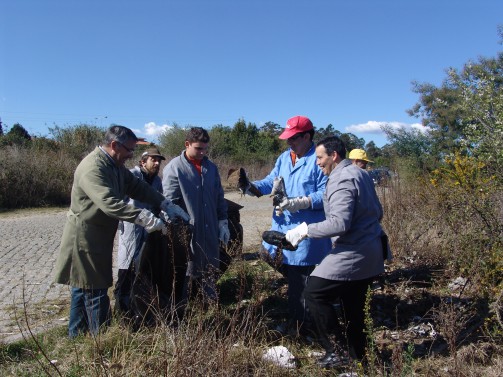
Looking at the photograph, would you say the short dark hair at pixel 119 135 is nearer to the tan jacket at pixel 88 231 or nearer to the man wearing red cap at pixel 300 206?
the tan jacket at pixel 88 231

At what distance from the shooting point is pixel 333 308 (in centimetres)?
330

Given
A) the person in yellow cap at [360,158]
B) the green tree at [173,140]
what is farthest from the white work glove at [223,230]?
the green tree at [173,140]

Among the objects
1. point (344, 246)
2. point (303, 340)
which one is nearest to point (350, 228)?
point (344, 246)

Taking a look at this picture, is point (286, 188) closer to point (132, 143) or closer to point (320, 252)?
point (320, 252)

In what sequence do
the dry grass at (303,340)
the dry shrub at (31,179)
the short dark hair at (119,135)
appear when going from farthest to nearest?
the dry shrub at (31,179), the short dark hair at (119,135), the dry grass at (303,340)

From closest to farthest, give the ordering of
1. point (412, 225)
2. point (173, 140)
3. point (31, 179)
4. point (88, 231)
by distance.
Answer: point (88, 231), point (412, 225), point (31, 179), point (173, 140)

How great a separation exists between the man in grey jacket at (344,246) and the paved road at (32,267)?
191 centimetres

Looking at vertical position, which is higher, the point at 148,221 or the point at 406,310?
the point at 148,221

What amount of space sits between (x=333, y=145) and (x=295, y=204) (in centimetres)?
62

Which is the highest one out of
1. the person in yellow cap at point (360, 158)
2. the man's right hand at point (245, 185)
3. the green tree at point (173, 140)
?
the green tree at point (173, 140)

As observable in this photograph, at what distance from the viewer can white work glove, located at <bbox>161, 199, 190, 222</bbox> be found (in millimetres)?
3719

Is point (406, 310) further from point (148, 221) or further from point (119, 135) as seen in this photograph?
point (119, 135)

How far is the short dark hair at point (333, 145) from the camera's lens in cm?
334

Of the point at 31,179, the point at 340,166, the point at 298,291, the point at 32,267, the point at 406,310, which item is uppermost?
the point at 31,179
